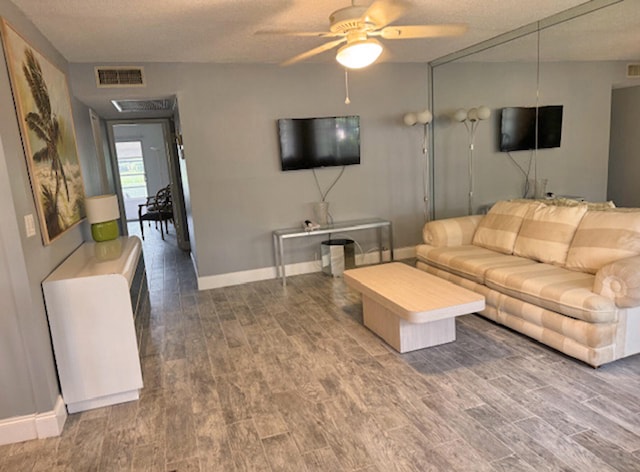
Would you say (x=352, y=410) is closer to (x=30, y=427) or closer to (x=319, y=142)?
(x=30, y=427)

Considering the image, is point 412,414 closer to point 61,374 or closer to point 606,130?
point 61,374

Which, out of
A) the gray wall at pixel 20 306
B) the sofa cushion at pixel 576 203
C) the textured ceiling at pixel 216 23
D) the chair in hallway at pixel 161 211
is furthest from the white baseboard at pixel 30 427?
the chair in hallway at pixel 161 211

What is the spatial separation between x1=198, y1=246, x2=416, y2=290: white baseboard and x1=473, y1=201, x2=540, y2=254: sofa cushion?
1.55 meters

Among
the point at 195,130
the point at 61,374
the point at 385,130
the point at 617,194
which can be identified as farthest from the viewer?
the point at 385,130

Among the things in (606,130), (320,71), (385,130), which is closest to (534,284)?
(606,130)

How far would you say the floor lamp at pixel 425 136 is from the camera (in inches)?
201

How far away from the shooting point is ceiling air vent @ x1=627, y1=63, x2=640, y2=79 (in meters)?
3.42

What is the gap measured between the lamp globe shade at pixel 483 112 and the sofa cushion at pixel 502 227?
4.10ft

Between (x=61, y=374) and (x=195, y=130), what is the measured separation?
2.89 meters

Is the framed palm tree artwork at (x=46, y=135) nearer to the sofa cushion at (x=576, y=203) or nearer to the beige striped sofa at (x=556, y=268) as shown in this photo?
the beige striped sofa at (x=556, y=268)

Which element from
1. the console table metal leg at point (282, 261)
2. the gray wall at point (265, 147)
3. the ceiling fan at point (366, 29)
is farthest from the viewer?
the console table metal leg at point (282, 261)

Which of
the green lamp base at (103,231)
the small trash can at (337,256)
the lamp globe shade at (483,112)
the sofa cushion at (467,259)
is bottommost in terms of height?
the small trash can at (337,256)

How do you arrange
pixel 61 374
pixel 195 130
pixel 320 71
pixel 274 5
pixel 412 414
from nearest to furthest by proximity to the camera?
pixel 412 414 → pixel 61 374 → pixel 274 5 → pixel 195 130 → pixel 320 71

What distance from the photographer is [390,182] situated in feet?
18.0
